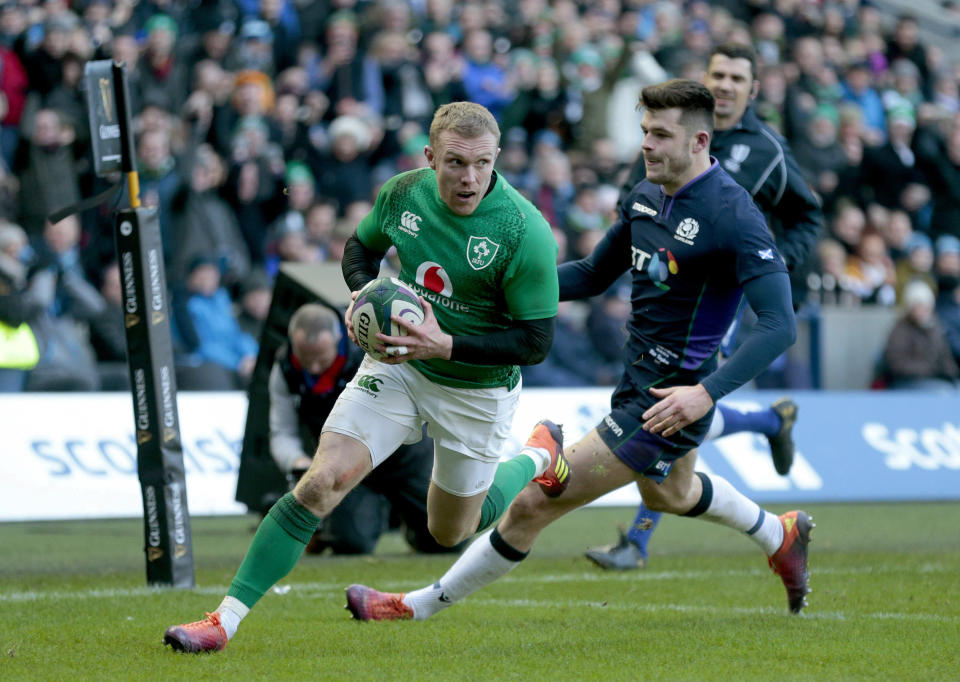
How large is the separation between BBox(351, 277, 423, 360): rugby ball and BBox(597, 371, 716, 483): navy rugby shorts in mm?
1393

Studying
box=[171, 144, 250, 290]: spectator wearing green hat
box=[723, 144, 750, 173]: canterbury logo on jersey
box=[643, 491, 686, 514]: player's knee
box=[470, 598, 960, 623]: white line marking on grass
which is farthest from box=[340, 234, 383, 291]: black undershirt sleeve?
box=[171, 144, 250, 290]: spectator wearing green hat

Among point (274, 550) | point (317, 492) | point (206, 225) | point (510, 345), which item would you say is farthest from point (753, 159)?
point (206, 225)

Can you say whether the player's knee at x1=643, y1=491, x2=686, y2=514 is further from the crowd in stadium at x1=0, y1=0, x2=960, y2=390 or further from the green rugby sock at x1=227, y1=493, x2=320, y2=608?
the crowd in stadium at x1=0, y1=0, x2=960, y2=390

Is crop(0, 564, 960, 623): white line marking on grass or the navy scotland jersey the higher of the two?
the navy scotland jersey

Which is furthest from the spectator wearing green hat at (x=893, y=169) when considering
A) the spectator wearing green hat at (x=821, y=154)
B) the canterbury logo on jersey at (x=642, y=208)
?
the canterbury logo on jersey at (x=642, y=208)

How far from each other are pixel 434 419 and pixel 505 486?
543 millimetres

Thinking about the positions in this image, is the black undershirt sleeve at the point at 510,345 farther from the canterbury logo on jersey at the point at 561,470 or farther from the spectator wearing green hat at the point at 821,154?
the spectator wearing green hat at the point at 821,154

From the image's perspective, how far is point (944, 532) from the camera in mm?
10672

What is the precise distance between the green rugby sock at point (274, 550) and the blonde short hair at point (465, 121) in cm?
152

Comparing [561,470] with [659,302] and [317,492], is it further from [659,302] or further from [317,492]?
[317,492]

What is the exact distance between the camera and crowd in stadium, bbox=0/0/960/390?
1256 cm

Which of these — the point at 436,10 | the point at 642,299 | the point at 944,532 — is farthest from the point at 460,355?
the point at 436,10

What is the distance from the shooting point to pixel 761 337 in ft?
19.4

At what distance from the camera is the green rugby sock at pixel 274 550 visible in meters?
5.48
